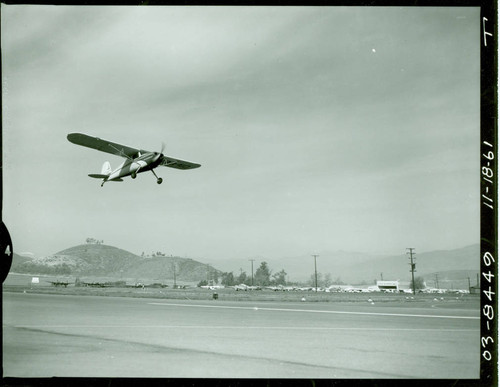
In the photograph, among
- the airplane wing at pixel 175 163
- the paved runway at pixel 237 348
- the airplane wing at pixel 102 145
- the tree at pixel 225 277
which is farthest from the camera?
the tree at pixel 225 277

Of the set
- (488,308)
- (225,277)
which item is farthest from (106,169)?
(225,277)

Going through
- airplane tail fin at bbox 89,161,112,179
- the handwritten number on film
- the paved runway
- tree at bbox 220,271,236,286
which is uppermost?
airplane tail fin at bbox 89,161,112,179

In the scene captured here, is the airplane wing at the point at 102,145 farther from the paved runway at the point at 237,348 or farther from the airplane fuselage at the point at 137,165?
the paved runway at the point at 237,348

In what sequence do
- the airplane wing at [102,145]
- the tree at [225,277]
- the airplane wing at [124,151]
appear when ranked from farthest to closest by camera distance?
1. the tree at [225,277]
2. the airplane wing at [124,151]
3. the airplane wing at [102,145]

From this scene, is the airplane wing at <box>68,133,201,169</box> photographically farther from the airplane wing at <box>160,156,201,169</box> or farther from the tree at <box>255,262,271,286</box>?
the tree at <box>255,262,271,286</box>

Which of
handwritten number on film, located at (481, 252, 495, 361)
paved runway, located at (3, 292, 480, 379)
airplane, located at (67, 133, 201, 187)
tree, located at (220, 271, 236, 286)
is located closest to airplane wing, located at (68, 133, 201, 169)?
airplane, located at (67, 133, 201, 187)

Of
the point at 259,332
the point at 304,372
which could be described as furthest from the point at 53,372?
the point at 259,332

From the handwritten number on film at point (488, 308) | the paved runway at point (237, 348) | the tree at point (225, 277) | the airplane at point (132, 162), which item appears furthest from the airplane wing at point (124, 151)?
the tree at point (225, 277)
